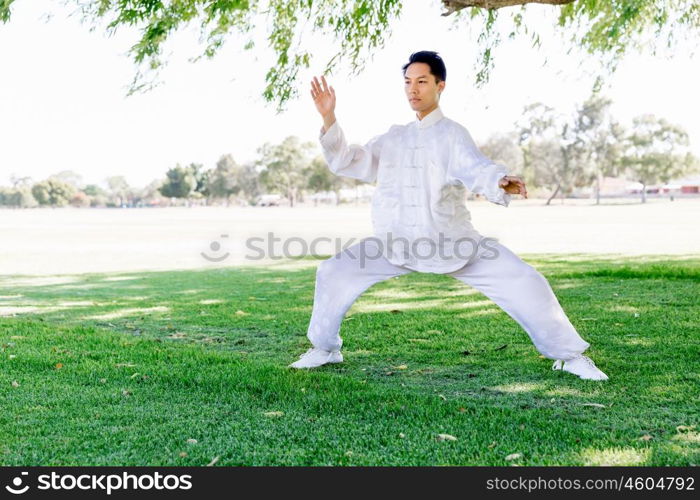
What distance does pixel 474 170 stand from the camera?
4.27 m

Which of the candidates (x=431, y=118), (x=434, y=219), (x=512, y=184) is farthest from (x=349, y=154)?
(x=512, y=184)

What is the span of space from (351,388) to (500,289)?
1.16 meters

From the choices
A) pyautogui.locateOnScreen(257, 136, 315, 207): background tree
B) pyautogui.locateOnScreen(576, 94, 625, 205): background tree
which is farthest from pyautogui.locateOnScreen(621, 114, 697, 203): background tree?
pyautogui.locateOnScreen(257, 136, 315, 207): background tree

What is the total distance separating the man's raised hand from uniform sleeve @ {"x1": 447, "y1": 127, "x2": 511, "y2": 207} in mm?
857

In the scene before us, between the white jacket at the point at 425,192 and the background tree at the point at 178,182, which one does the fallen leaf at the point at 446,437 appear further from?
the background tree at the point at 178,182

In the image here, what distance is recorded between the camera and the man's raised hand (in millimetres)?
4582

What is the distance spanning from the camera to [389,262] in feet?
15.6

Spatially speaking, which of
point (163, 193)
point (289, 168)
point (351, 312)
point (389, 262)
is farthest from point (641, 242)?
point (163, 193)

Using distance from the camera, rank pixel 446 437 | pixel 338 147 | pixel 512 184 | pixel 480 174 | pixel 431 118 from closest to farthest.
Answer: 1. pixel 446 437
2. pixel 512 184
3. pixel 480 174
4. pixel 431 118
5. pixel 338 147

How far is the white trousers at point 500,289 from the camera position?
4438 mm

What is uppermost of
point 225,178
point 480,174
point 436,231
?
point 225,178

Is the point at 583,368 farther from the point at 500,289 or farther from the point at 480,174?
the point at 480,174

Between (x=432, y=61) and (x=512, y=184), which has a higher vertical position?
(x=432, y=61)
